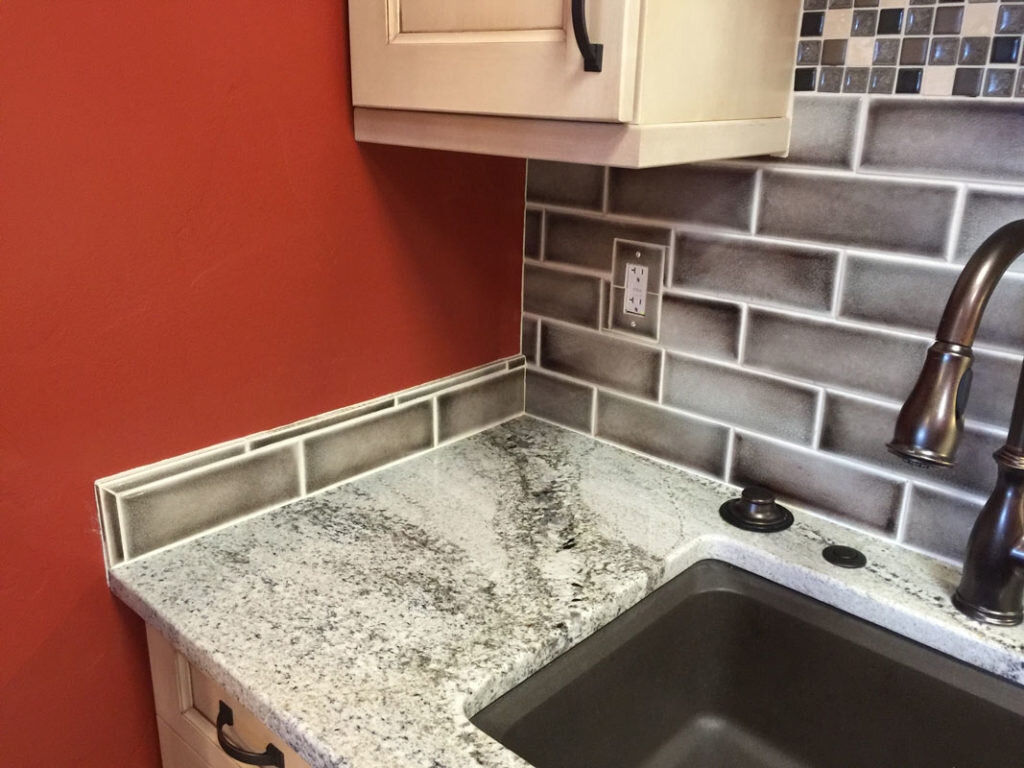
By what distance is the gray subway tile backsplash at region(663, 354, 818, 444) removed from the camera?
109cm

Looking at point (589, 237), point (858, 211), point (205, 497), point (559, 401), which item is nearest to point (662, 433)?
point (559, 401)

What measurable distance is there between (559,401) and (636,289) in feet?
0.81

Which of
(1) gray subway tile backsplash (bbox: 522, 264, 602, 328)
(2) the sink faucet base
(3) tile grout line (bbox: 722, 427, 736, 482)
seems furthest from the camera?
(1) gray subway tile backsplash (bbox: 522, 264, 602, 328)

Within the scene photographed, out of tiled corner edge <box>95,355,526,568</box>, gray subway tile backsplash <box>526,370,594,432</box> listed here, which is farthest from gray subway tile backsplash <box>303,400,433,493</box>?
gray subway tile backsplash <box>526,370,594,432</box>

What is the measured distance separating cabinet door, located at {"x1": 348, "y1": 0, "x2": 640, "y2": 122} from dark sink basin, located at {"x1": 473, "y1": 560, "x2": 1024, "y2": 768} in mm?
557

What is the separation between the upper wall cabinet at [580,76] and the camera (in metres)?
0.78

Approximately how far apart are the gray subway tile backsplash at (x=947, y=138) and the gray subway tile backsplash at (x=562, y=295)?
0.44m

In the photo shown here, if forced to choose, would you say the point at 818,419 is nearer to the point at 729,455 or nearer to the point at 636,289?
the point at 729,455

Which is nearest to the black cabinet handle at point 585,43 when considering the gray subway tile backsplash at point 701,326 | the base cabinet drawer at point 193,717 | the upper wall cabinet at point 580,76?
the upper wall cabinet at point 580,76

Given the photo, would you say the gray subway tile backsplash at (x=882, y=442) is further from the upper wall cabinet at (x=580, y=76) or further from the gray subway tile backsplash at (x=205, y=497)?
the gray subway tile backsplash at (x=205, y=497)

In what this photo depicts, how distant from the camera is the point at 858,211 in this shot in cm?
98

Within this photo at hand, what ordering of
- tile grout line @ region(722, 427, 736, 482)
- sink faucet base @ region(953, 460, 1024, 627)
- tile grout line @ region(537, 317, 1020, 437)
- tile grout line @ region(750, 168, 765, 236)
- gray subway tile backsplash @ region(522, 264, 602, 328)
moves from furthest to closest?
gray subway tile backsplash @ region(522, 264, 602, 328)
tile grout line @ region(722, 427, 736, 482)
tile grout line @ region(750, 168, 765, 236)
tile grout line @ region(537, 317, 1020, 437)
sink faucet base @ region(953, 460, 1024, 627)

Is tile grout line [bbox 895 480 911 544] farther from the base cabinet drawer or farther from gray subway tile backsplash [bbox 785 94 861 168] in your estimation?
the base cabinet drawer

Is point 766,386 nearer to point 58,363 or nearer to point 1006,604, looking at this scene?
point 1006,604
